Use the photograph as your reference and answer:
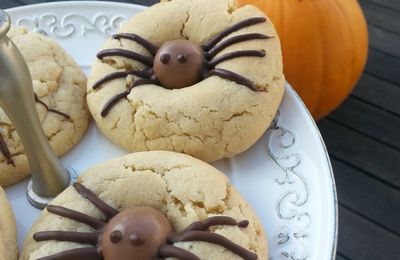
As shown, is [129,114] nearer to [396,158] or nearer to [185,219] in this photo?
[185,219]

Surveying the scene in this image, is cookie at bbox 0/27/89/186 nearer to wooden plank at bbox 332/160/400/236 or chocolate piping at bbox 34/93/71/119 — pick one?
chocolate piping at bbox 34/93/71/119

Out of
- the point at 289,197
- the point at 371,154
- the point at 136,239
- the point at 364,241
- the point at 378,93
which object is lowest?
the point at 364,241

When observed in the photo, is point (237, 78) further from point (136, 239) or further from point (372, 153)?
point (372, 153)

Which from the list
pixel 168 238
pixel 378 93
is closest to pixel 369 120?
pixel 378 93

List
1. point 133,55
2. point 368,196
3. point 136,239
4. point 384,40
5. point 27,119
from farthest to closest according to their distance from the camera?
point 384,40 → point 368,196 → point 133,55 → point 27,119 → point 136,239

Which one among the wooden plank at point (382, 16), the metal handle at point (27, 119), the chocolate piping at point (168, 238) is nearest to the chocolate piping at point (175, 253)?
the chocolate piping at point (168, 238)

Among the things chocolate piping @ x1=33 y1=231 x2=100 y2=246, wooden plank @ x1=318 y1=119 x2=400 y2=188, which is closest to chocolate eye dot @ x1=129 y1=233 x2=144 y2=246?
chocolate piping @ x1=33 y1=231 x2=100 y2=246
